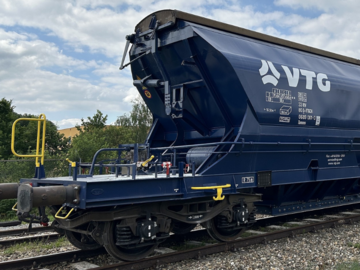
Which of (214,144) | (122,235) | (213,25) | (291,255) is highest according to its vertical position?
(213,25)

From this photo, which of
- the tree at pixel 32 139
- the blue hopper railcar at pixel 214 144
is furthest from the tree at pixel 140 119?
the blue hopper railcar at pixel 214 144

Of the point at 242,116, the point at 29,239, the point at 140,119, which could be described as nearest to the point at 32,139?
the point at 140,119

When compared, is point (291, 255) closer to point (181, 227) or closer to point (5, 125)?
point (181, 227)

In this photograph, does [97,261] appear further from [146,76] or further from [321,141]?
[321,141]

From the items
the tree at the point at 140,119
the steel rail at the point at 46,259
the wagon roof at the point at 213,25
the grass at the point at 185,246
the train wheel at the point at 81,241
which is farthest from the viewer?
the tree at the point at 140,119

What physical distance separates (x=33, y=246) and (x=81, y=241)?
1090 millimetres

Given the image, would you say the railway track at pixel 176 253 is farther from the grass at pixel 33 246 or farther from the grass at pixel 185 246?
the grass at pixel 33 246

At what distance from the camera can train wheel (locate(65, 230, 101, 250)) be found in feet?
21.2

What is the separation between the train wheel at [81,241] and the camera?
254 inches

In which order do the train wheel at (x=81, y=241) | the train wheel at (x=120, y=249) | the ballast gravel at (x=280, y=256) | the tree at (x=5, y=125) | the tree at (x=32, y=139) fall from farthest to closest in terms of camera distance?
the tree at (x=32, y=139), the tree at (x=5, y=125), the train wheel at (x=81, y=241), the ballast gravel at (x=280, y=256), the train wheel at (x=120, y=249)

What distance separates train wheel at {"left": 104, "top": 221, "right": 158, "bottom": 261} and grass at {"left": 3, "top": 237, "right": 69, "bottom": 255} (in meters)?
1.92

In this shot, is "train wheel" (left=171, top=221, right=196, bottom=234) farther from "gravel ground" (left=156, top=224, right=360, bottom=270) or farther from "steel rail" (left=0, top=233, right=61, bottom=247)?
"steel rail" (left=0, top=233, right=61, bottom=247)

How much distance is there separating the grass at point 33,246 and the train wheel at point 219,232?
2.98 m

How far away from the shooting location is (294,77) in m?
7.92
